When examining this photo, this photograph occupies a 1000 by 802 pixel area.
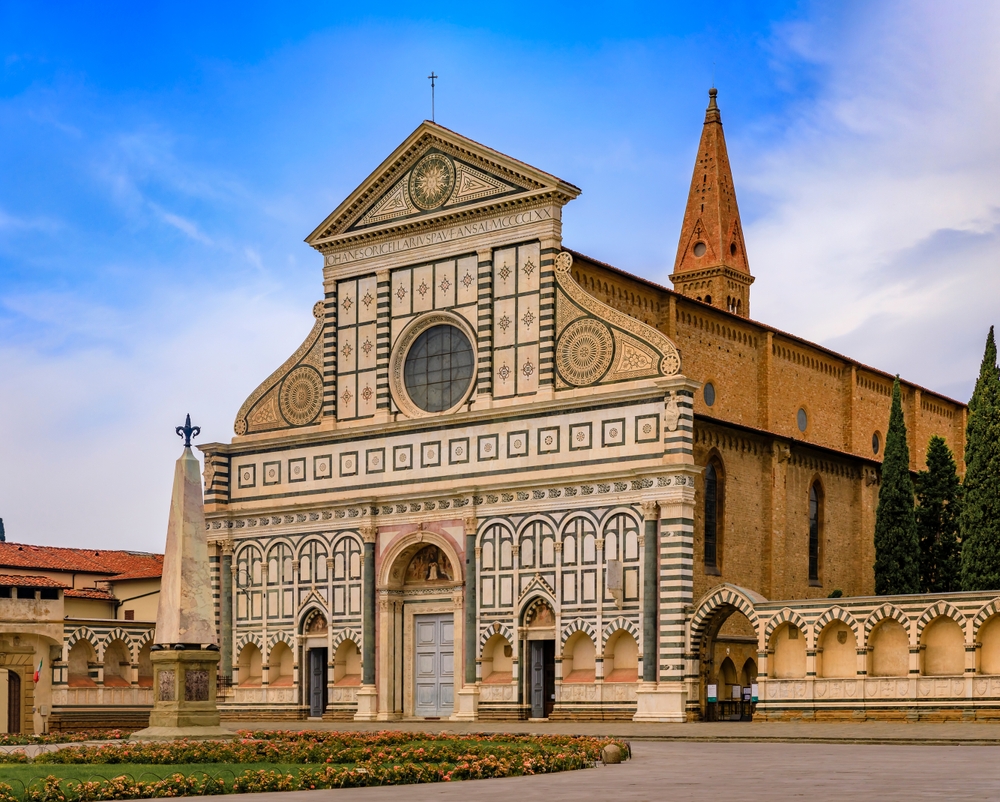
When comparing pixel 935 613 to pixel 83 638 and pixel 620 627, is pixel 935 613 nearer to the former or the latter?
pixel 620 627

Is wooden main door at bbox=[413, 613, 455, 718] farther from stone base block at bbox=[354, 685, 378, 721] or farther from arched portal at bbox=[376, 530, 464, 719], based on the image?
stone base block at bbox=[354, 685, 378, 721]

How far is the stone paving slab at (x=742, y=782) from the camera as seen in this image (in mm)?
16469

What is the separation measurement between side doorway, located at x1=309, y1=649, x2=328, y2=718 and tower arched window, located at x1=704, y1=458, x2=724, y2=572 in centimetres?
1194

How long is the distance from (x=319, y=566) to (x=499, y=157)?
42.5 ft

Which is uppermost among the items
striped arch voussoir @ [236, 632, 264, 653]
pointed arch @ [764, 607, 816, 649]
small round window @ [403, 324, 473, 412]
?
small round window @ [403, 324, 473, 412]

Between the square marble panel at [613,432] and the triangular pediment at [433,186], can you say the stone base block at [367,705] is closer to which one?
the square marble panel at [613,432]

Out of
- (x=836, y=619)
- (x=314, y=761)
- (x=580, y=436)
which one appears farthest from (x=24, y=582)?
(x=314, y=761)

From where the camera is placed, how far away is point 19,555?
52.5m

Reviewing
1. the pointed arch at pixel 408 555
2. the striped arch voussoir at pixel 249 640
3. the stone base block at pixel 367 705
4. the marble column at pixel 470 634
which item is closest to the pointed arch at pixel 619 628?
the marble column at pixel 470 634

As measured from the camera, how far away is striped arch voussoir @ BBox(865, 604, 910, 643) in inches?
1368

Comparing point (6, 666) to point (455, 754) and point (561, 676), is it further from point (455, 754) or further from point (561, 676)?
point (455, 754)

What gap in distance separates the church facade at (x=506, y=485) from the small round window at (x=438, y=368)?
2.8 inches

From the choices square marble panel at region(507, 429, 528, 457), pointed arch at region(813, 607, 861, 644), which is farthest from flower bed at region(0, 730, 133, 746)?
pointed arch at region(813, 607, 861, 644)

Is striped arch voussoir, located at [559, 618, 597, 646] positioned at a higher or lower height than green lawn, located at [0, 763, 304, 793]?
higher
